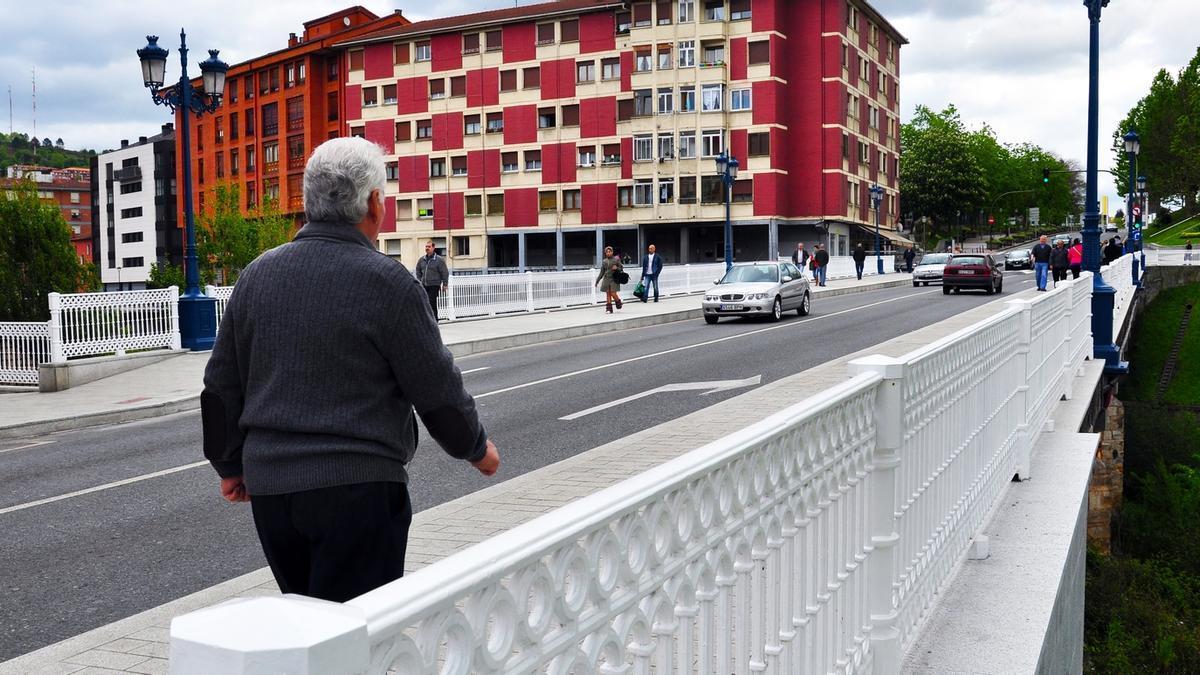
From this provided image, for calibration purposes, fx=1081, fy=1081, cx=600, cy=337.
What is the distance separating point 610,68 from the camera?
66.1m

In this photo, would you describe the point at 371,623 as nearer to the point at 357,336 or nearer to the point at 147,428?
the point at 357,336

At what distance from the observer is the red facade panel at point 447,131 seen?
231 feet

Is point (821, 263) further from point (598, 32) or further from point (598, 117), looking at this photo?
point (598, 32)

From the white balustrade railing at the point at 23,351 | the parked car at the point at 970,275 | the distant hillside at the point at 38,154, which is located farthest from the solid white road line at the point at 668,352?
the distant hillside at the point at 38,154

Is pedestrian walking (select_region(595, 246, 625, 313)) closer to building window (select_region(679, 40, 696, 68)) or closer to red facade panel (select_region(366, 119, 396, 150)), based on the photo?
building window (select_region(679, 40, 696, 68))

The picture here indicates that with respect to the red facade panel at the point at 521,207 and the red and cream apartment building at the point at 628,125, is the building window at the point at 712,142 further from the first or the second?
the red facade panel at the point at 521,207

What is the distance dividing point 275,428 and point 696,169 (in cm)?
6014

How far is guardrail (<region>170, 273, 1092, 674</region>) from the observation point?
1.42 metres

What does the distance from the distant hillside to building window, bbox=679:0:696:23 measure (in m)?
137

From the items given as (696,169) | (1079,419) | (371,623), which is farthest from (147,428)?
(696,169)

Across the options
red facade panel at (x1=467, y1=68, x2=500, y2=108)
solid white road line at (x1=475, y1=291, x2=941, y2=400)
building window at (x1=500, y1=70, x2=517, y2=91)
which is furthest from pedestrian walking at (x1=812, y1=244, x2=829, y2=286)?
red facade panel at (x1=467, y1=68, x2=500, y2=108)

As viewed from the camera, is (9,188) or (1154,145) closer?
(9,188)

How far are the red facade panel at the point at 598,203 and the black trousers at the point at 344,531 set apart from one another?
62805mm

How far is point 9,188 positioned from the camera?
22906mm
